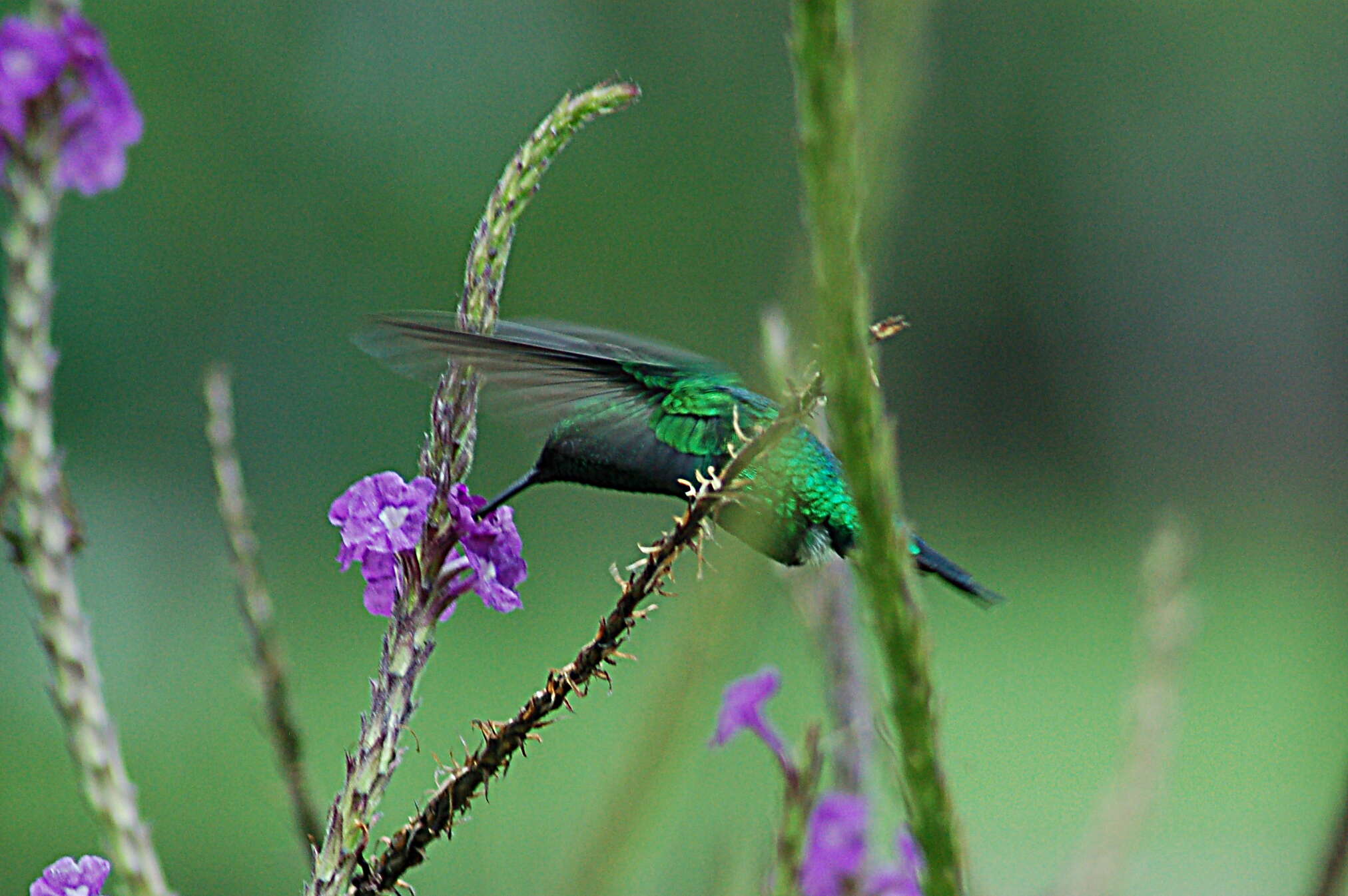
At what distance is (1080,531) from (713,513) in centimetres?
1937

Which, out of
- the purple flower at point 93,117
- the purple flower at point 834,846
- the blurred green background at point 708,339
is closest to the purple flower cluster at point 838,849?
the purple flower at point 834,846

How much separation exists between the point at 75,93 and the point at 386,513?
447mm

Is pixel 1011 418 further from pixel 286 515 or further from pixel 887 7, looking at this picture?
pixel 887 7

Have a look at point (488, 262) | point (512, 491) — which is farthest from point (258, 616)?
point (488, 262)

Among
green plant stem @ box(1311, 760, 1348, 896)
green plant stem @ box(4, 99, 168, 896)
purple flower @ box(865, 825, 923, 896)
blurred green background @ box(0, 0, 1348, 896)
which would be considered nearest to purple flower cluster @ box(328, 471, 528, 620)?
green plant stem @ box(4, 99, 168, 896)

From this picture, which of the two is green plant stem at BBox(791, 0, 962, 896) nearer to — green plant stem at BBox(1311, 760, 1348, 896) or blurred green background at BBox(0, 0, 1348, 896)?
green plant stem at BBox(1311, 760, 1348, 896)

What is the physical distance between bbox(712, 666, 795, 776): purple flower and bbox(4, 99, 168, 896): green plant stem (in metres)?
0.40

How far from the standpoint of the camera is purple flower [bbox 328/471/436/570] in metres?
0.75

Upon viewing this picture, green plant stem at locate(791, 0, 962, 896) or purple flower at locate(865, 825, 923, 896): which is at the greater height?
green plant stem at locate(791, 0, 962, 896)

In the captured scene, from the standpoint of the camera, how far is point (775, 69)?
1369cm

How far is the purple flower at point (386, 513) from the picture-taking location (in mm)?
746

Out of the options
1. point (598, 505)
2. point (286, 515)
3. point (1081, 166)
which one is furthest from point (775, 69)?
point (286, 515)

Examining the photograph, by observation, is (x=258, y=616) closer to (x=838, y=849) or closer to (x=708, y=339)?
(x=838, y=849)

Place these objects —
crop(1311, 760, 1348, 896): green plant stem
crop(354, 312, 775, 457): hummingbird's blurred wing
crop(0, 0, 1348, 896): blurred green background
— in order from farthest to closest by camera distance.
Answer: crop(0, 0, 1348, 896): blurred green background → crop(354, 312, 775, 457): hummingbird's blurred wing → crop(1311, 760, 1348, 896): green plant stem
